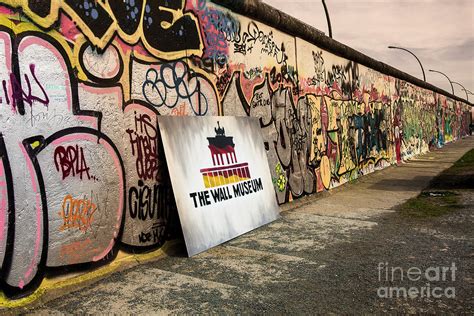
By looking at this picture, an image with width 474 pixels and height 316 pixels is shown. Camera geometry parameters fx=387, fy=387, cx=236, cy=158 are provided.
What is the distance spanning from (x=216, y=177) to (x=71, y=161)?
1.91 meters

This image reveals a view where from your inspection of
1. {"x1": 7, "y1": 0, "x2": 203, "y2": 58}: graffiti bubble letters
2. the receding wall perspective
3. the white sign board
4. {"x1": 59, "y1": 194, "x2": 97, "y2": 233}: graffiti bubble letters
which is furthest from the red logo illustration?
{"x1": 59, "y1": 194, "x2": 97, "y2": 233}: graffiti bubble letters

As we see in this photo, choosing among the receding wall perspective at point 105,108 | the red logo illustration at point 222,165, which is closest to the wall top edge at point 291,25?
the receding wall perspective at point 105,108

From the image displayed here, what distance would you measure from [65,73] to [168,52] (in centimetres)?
143

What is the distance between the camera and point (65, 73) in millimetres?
3342

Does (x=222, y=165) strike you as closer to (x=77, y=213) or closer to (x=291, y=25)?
(x=77, y=213)

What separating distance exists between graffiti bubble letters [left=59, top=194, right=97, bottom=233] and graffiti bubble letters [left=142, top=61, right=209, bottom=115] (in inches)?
51.9

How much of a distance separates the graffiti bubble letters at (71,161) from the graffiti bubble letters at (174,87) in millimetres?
1055

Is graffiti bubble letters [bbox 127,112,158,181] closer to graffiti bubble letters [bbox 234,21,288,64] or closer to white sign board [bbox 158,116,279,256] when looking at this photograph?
white sign board [bbox 158,116,279,256]

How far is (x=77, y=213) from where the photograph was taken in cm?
342

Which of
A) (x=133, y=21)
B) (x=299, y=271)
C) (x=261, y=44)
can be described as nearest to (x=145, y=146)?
(x=133, y=21)

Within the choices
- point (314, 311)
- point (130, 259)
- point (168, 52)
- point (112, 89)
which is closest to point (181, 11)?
point (168, 52)

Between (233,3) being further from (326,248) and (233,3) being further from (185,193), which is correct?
(326,248)

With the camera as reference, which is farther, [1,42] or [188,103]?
[188,103]

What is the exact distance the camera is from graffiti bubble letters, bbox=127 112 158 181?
4055 mm
